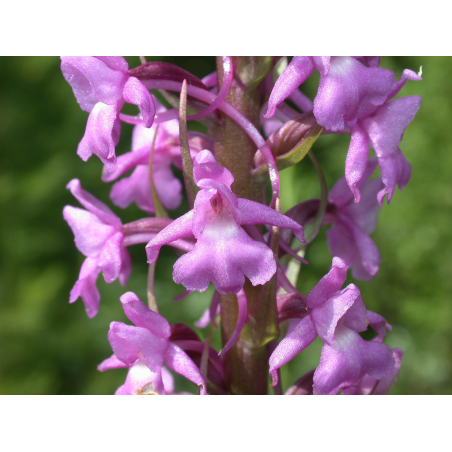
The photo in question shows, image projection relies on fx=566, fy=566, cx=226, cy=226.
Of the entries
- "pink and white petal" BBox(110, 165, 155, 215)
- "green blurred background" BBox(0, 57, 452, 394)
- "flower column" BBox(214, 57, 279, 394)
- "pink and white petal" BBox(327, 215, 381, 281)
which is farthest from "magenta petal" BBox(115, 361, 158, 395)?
"green blurred background" BBox(0, 57, 452, 394)

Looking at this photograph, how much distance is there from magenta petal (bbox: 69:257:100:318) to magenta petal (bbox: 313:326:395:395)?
0.46 metres

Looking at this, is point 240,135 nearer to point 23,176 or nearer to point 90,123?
point 90,123

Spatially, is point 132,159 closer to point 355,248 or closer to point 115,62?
point 115,62

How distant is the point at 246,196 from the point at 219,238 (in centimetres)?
19

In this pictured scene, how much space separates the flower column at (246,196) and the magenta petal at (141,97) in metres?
0.17

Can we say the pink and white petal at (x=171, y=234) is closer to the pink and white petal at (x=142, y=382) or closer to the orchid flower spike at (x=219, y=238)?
the orchid flower spike at (x=219, y=238)

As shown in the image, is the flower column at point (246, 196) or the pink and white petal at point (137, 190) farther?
the pink and white petal at point (137, 190)

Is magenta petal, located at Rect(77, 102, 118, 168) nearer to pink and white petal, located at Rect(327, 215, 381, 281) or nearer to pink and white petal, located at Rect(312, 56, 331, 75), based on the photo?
pink and white petal, located at Rect(312, 56, 331, 75)

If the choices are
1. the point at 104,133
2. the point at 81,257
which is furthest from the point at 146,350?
the point at 81,257

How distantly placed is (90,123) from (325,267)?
146 centimetres

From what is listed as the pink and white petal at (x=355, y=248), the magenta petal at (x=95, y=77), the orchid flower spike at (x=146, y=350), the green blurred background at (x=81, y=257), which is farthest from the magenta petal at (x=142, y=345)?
the green blurred background at (x=81, y=257)

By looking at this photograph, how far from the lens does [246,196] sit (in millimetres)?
955

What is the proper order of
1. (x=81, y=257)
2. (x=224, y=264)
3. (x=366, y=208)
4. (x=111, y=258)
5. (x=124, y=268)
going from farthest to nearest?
(x=81, y=257) < (x=366, y=208) < (x=124, y=268) < (x=111, y=258) < (x=224, y=264)

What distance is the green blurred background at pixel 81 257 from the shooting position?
7.30 feet
